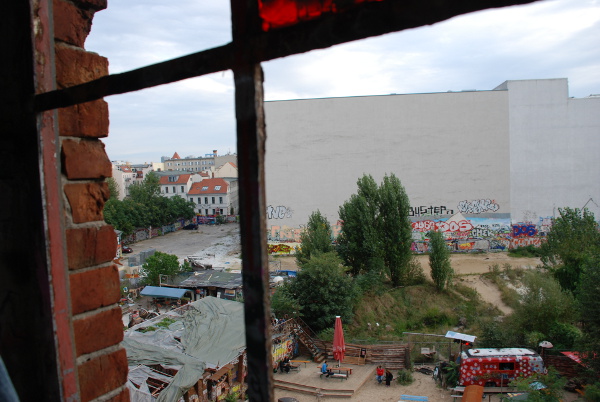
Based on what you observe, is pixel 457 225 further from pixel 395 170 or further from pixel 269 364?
pixel 269 364

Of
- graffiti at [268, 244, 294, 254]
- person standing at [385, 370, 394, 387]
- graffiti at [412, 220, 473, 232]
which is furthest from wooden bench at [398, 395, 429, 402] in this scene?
graffiti at [268, 244, 294, 254]

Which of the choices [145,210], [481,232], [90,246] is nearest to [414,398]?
[90,246]

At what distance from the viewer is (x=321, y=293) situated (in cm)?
1828

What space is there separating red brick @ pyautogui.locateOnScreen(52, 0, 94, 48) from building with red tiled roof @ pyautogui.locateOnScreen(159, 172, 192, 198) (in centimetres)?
5824

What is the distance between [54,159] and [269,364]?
1.28 metres

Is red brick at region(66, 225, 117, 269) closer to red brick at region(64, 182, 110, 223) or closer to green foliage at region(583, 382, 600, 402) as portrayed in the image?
red brick at region(64, 182, 110, 223)

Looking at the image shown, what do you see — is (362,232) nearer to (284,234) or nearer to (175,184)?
(284,234)

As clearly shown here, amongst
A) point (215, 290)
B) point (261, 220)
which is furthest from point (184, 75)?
point (215, 290)

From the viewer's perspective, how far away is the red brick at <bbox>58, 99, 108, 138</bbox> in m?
Answer: 1.89

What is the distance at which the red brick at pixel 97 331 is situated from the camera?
1846 mm

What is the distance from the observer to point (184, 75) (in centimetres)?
128

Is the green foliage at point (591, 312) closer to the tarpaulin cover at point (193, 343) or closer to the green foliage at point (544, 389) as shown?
the green foliage at point (544, 389)

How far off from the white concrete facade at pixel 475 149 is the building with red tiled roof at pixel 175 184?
30677 millimetres

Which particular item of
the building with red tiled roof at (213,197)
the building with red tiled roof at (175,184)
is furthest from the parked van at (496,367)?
the building with red tiled roof at (175,184)
